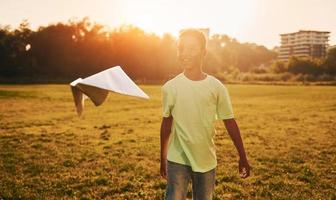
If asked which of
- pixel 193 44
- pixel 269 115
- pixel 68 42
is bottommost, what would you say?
pixel 269 115

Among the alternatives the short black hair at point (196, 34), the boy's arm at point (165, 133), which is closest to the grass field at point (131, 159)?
the boy's arm at point (165, 133)

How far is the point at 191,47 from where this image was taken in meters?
3.53

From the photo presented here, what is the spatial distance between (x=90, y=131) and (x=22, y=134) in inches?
82.2

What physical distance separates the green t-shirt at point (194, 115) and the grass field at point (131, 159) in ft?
8.82

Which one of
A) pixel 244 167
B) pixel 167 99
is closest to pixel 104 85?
pixel 167 99

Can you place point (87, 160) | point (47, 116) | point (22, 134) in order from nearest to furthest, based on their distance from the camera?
point (87, 160), point (22, 134), point (47, 116)

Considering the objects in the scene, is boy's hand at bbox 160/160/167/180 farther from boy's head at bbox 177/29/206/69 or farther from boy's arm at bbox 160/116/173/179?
boy's head at bbox 177/29/206/69

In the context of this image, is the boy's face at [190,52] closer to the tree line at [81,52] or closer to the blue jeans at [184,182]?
the blue jeans at [184,182]

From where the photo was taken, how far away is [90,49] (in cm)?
7056

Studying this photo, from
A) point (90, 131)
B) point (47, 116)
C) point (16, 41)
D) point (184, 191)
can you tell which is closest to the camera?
point (184, 191)

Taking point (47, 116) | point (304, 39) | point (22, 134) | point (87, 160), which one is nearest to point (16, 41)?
point (47, 116)

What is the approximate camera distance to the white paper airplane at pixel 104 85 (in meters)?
3.43

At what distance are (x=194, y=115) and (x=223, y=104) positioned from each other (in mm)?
297

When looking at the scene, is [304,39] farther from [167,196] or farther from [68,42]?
[167,196]
